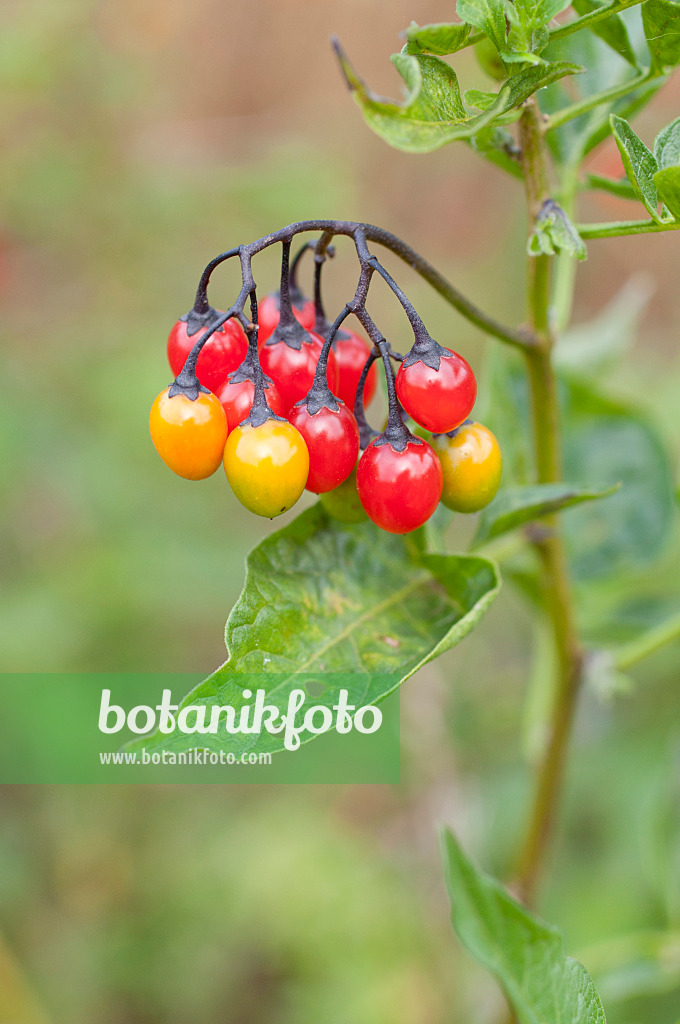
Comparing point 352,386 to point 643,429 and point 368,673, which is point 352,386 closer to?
point 368,673

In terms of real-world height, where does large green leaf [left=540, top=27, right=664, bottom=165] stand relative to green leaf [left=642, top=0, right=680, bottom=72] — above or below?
above

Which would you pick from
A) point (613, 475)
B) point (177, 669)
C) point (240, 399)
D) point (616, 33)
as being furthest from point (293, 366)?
point (177, 669)

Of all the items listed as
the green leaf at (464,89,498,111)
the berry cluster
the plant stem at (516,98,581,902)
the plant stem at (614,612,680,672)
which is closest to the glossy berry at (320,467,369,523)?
the berry cluster

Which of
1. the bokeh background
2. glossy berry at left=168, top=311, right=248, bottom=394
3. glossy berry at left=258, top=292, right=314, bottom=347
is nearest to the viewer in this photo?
glossy berry at left=168, top=311, right=248, bottom=394

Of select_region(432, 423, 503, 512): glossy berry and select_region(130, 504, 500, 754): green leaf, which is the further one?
select_region(432, 423, 503, 512): glossy berry

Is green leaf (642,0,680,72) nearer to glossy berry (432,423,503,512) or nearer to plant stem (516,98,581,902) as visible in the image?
plant stem (516,98,581,902)

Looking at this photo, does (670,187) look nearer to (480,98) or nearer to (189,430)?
(480,98)

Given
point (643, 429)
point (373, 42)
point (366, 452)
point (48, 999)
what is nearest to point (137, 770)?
point (48, 999)
